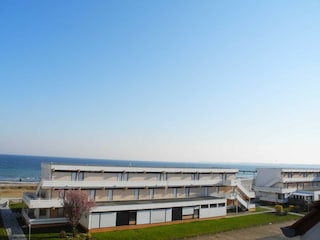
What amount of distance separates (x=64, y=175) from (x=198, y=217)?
18.4 m

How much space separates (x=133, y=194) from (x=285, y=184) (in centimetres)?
3319

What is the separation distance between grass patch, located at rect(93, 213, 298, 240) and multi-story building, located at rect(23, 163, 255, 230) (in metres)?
1.81

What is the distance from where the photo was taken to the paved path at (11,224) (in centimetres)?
3212

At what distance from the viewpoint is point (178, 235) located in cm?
3497

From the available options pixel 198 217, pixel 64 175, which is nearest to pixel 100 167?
pixel 64 175

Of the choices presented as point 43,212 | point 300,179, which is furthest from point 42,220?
point 300,179

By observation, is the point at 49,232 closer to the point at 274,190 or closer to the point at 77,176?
the point at 77,176

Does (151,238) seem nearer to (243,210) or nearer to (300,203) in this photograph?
(243,210)

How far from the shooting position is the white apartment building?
59625mm

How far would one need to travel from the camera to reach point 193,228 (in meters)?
38.7

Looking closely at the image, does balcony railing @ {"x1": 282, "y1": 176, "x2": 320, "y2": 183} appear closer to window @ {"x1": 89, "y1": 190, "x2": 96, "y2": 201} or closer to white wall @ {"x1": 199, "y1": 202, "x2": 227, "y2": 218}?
white wall @ {"x1": 199, "y1": 202, "x2": 227, "y2": 218}

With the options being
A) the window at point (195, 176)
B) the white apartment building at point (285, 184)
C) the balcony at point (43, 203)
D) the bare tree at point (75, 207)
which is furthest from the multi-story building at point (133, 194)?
the white apartment building at point (285, 184)

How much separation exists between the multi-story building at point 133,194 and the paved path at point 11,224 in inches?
58.9

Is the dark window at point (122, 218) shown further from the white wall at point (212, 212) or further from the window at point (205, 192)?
the window at point (205, 192)
